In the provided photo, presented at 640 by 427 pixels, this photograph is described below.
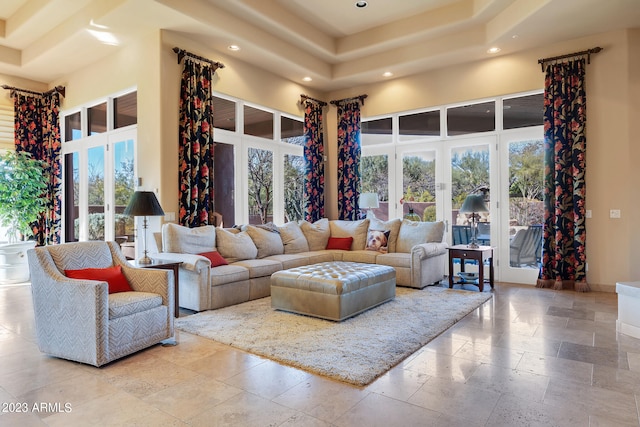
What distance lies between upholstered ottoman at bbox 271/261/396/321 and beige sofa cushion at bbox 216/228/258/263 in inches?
42.7

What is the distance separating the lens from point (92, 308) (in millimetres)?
2850

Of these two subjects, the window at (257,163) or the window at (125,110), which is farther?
the window at (257,163)

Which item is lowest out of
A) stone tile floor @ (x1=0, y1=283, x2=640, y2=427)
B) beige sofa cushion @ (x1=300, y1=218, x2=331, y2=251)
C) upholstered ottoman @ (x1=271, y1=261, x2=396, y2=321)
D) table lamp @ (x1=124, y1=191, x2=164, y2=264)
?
stone tile floor @ (x1=0, y1=283, x2=640, y2=427)

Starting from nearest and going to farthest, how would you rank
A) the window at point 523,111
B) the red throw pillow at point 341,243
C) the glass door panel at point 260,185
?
the window at point 523,111 → the red throw pillow at point 341,243 → the glass door panel at point 260,185

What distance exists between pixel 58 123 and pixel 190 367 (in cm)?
650

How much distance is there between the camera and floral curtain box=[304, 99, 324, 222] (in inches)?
307

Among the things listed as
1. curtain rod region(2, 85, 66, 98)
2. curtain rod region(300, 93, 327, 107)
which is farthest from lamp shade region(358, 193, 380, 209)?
curtain rod region(2, 85, 66, 98)

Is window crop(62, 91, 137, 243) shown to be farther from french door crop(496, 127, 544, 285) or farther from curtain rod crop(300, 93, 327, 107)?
french door crop(496, 127, 544, 285)

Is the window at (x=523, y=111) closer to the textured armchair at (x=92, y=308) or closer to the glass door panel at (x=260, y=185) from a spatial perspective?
the glass door panel at (x=260, y=185)

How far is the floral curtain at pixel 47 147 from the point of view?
715 centimetres

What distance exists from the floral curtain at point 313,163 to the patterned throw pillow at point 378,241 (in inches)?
66.9

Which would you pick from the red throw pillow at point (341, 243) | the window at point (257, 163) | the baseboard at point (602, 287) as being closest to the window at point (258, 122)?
the window at point (257, 163)

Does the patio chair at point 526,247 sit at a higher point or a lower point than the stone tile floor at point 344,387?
higher

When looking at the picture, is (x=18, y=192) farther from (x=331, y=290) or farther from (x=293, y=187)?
(x=331, y=290)
